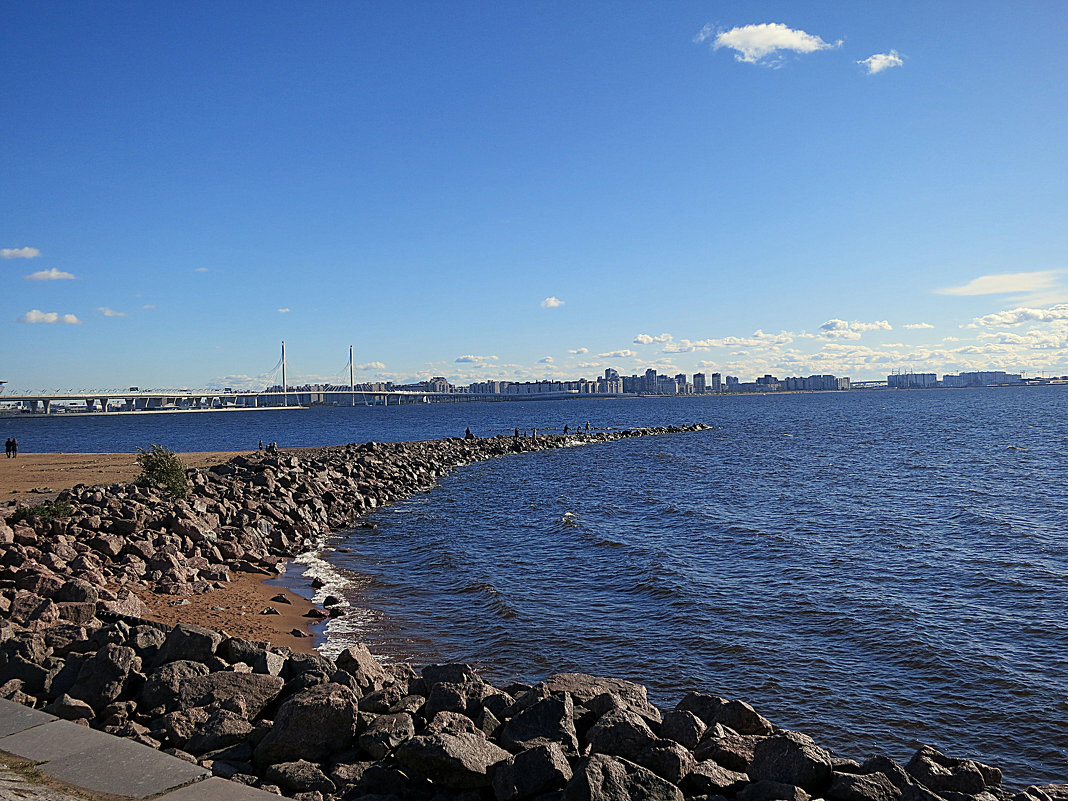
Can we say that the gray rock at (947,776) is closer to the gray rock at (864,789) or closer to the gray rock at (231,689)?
the gray rock at (864,789)

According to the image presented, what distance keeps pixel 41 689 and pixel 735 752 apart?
6449 millimetres

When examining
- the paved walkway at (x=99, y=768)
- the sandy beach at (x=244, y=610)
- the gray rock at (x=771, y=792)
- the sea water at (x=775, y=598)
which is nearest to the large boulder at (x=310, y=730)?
the paved walkway at (x=99, y=768)

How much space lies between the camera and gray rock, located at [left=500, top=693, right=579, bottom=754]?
6.28m

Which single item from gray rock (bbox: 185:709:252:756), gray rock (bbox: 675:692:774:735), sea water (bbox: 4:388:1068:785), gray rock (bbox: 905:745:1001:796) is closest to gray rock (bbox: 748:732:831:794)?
gray rock (bbox: 905:745:1001:796)

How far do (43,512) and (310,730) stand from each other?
40.8 ft

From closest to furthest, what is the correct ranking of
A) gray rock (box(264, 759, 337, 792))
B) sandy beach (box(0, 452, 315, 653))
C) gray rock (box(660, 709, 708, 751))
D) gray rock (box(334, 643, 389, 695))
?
1. gray rock (box(264, 759, 337, 792))
2. gray rock (box(660, 709, 708, 751))
3. gray rock (box(334, 643, 389, 695))
4. sandy beach (box(0, 452, 315, 653))

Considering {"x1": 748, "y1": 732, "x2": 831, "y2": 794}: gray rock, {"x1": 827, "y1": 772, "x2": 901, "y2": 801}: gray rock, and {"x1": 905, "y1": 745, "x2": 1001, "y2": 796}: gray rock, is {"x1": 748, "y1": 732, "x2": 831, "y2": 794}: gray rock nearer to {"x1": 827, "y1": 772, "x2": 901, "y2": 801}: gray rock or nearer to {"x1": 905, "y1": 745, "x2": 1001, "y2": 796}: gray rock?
{"x1": 827, "y1": 772, "x2": 901, "y2": 801}: gray rock

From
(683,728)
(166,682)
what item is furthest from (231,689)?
(683,728)

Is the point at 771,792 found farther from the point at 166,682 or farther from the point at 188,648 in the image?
the point at 188,648

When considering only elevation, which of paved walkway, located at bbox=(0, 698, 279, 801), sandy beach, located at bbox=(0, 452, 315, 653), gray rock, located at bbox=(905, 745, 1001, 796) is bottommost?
sandy beach, located at bbox=(0, 452, 315, 653)

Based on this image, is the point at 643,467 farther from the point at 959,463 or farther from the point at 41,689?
the point at 41,689

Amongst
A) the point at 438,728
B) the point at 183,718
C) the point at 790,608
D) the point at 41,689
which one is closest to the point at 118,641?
the point at 41,689

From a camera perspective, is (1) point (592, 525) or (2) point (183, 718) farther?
(1) point (592, 525)

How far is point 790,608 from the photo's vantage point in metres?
13.4
